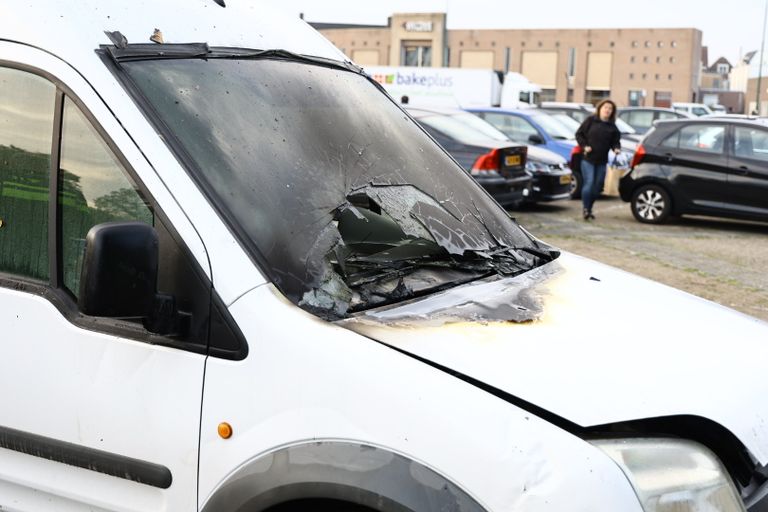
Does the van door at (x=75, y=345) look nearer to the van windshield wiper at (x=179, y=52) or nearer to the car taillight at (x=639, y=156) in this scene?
the van windshield wiper at (x=179, y=52)

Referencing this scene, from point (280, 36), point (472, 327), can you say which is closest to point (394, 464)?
point (472, 327)

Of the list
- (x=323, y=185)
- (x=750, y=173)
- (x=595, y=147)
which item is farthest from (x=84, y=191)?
(x=595, y=147)

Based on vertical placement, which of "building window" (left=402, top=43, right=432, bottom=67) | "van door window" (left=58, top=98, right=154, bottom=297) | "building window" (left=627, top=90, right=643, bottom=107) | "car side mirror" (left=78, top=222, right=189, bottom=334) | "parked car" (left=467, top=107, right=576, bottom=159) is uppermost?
"building window" (left=402, top=43, right=432, bottom=67)

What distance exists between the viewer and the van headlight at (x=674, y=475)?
195 cm

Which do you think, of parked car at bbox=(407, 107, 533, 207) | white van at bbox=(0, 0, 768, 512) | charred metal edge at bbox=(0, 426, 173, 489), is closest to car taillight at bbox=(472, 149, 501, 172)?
parked car at bbox=(407, 107, 533, 207)

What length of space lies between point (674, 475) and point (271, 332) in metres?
0.95

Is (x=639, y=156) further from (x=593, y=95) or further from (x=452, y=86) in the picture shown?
(x=593, y=95)

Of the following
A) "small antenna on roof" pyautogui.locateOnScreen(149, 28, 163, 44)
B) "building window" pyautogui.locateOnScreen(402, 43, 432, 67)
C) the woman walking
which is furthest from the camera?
"building window" pyautogui.locateOnScreen(402, 43, 432, 67)

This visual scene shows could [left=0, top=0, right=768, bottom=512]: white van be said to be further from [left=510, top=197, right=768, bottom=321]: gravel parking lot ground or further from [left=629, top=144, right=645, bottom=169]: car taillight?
[left=629, top=144, right=645, bottom=169]: car taillight

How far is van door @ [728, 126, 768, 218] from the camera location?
12.3 metres

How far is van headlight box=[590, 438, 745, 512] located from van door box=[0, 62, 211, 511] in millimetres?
999

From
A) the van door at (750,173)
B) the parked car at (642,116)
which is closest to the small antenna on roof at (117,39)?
the van door at (750,173)

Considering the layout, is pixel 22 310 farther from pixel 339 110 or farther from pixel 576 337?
pixel 576 337

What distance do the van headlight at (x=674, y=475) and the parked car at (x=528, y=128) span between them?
14602mm
